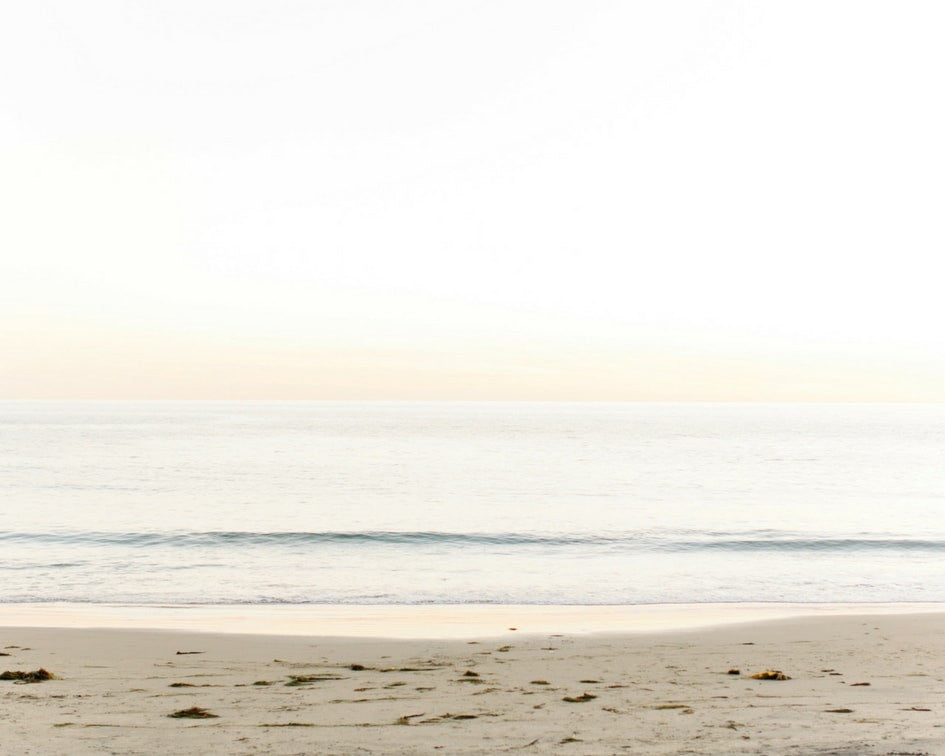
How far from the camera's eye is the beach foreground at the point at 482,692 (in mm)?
7383

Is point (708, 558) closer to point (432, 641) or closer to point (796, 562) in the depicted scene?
point (796, 562)

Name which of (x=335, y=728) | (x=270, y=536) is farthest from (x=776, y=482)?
(x=335, y=728)

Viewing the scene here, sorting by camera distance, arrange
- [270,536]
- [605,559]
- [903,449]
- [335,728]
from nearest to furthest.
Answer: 1. [335,728]
2. [605,559]
3. [270,536]
4. [903,449]

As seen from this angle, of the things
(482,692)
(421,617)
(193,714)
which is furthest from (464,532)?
(193,714)

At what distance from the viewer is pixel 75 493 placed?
1623 inches

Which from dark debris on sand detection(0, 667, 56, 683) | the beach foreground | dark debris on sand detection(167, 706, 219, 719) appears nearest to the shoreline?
the beach foreground

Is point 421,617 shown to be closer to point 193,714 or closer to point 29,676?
point 29,676

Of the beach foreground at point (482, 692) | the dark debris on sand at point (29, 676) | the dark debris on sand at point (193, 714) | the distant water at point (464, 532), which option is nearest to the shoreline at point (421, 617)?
the beach foreground at point (482, 692)

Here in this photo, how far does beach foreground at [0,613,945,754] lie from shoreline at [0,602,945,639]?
880 mm

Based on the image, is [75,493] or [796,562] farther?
[75,493]

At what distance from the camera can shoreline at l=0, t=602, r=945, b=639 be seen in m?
14.6

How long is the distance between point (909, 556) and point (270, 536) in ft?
68.6

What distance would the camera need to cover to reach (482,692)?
30.9 feet

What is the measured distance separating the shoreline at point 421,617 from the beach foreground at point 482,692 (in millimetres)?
880
